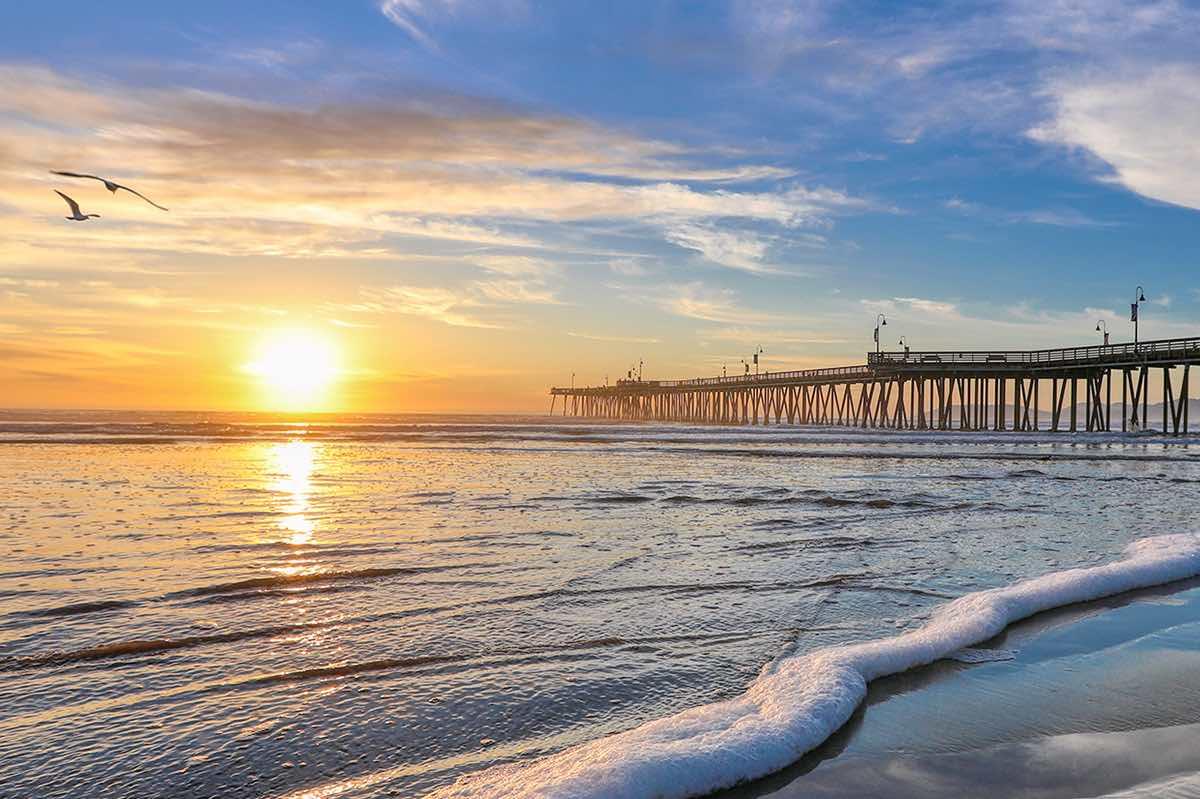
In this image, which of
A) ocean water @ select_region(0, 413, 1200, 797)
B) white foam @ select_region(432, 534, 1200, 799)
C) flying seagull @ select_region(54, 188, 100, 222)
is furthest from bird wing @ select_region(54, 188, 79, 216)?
white foam @ select_region(432, 534, 1200, 799)

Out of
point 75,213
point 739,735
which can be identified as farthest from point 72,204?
point 739,735

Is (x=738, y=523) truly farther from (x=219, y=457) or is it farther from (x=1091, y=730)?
(x=219, y=457)

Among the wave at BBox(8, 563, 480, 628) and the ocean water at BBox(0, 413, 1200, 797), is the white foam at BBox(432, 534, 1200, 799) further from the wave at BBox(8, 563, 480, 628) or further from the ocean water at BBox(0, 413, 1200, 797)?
the wave at BBox(8, 563, 480, 628)

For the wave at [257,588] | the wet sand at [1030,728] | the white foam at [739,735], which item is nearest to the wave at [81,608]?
the wave at [257,588]

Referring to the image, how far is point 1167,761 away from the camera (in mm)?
3416

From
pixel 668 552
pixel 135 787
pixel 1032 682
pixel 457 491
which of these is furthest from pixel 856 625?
pixel 457 491

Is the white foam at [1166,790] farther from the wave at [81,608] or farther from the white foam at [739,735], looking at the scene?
the wave at [81,608]

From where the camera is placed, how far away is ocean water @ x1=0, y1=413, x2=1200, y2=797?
3.65 m

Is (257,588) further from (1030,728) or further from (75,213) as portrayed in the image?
(75,213)

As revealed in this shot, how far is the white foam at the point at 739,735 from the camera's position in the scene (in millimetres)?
3305

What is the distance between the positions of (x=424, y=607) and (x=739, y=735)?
3.02 metres

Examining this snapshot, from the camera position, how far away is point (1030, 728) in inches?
150

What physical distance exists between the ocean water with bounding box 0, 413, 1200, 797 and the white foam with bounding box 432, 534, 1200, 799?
15 centimetres

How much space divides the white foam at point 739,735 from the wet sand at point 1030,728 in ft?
0.31
